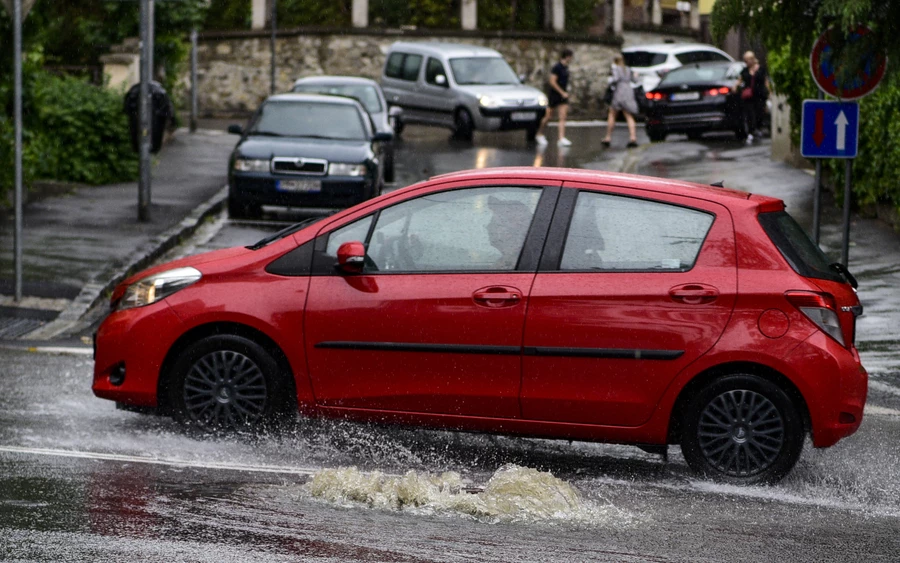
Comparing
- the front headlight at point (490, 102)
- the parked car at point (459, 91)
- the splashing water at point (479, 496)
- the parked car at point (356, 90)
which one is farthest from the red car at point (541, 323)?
the parked car at point (459, 91)

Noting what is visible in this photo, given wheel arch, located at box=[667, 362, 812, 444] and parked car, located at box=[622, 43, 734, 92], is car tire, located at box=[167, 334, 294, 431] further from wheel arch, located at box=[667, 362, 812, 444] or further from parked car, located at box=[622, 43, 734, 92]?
parked car, located at box=[622, 43, 734, 92]

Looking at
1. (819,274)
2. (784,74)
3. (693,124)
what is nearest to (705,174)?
(784,74)

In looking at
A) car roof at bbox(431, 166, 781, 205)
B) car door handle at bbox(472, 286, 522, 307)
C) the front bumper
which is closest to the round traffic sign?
car roof at bbox(431, 166, 781, 205)

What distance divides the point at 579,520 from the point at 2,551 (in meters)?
2.33

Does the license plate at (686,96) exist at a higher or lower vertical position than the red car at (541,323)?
higher

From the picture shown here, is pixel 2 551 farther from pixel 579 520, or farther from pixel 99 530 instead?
pixel 579 520

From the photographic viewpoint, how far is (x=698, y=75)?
3092 cm

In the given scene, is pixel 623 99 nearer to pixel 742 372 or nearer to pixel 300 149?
pixel 300 149

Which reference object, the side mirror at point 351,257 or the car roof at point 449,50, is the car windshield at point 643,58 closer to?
the car roof at point 449,50

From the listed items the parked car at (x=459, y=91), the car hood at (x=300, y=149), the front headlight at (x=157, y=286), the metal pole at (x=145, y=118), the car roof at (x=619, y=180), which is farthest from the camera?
the parked car at (x=459, y=91)

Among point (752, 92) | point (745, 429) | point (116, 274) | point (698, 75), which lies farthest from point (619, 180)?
point (698, 75)

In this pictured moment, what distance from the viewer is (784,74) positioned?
885 inches

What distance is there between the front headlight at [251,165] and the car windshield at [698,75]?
44.1 ft

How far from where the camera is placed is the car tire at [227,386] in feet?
25.9
